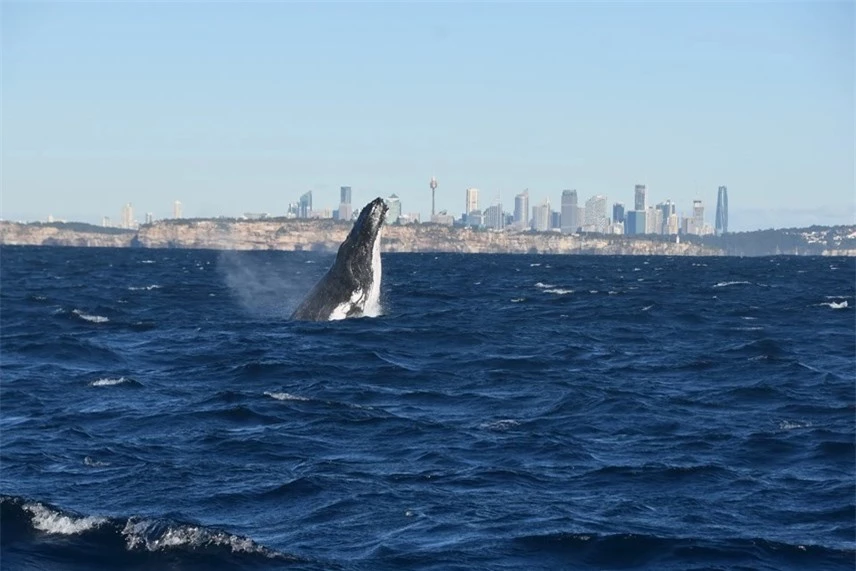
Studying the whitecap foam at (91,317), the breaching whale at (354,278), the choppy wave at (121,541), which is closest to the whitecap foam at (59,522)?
the choppy wave at (121,541)

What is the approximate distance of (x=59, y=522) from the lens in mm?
11750

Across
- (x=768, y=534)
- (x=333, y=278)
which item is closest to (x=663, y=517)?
(x=768, y=534)

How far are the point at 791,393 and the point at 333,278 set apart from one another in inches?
474

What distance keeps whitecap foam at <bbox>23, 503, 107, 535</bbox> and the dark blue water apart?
1.4 inches

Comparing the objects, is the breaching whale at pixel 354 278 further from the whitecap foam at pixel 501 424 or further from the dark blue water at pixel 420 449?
the whitecap foam at pixel 501 424

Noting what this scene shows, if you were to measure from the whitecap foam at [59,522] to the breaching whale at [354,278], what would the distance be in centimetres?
1615

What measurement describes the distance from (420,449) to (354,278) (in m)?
13.9

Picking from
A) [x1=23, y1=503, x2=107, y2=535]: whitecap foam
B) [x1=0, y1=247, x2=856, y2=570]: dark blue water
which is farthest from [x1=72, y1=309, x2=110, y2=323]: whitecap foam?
[x1=23, y1=503, x2=107, y2=535]: whitecap foam

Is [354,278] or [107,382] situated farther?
[354,278]

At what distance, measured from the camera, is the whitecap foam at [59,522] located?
37.9ft

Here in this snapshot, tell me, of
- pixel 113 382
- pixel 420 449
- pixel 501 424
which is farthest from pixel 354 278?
pixel 420 449

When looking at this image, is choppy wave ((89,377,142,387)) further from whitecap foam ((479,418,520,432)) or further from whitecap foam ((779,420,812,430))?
whitecap foam ((779,420,812,430))

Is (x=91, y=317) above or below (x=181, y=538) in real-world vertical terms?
above

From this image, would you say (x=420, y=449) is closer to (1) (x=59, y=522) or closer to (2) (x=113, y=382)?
(1) (x=59, y=522)
